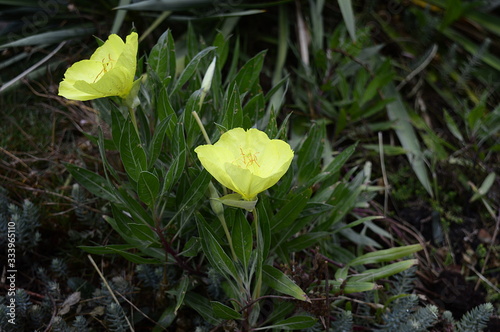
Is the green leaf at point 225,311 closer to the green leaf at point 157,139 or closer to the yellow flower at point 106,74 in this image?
the green leaf at point 157,139

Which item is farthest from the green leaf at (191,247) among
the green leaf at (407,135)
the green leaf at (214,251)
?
the green leaf at (407,135)

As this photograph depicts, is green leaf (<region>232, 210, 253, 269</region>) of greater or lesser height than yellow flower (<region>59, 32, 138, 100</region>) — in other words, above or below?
below

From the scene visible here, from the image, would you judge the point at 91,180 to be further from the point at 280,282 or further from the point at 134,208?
the point at 280,282

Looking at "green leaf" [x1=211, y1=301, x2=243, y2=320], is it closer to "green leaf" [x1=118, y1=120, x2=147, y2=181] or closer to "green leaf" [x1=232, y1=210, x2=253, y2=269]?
"green leaf" [x1=232, y1=210, x2=253, y2=269]

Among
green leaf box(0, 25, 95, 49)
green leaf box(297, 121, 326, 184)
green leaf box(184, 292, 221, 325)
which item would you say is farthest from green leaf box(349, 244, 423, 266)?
green leaf box(0, 25, 95, 49)

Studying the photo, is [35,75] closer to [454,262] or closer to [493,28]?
[454,262]

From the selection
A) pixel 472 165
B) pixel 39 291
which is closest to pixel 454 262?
pixel 472 165
